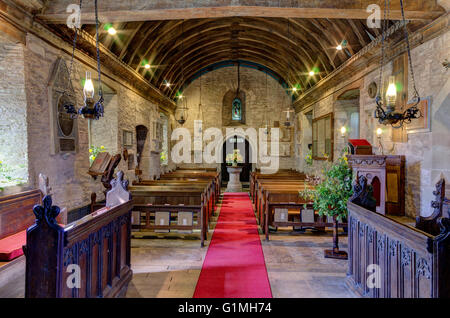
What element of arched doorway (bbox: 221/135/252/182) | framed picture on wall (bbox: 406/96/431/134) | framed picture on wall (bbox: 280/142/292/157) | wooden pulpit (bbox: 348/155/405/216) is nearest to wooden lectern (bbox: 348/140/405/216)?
wooden pulpit (bbox: 348/155/405/216)

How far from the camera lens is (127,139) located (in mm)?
8789

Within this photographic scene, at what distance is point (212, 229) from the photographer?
5.93 m

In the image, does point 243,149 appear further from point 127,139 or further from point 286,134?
point 127,139

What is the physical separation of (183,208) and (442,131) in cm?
461

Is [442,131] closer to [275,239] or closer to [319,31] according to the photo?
[275,239]

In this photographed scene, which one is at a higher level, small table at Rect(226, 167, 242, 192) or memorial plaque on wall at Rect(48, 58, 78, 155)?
memorial plaque on wall at Rect(48, 58, 78, 155)

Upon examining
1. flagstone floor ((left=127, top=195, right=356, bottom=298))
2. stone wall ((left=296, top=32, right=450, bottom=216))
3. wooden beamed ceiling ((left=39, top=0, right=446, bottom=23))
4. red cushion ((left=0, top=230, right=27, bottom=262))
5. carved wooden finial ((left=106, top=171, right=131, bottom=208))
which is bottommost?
flagstone floor ((left=127, top=195, right=356, bottom=298))

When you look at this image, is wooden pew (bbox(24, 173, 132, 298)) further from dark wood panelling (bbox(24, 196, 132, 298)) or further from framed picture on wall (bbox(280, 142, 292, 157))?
framed picture on wall (bbox(280, 142, 292, 157))

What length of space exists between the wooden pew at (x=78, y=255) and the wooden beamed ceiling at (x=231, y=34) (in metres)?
3.41

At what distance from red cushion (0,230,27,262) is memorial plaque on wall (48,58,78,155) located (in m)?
1.95

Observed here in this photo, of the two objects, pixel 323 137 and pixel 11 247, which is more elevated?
pixel 323 137

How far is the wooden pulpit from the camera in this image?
5.96 m

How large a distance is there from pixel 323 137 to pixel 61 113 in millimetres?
8505

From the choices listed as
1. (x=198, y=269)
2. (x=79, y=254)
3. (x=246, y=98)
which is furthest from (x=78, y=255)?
(x=246, y=98)
